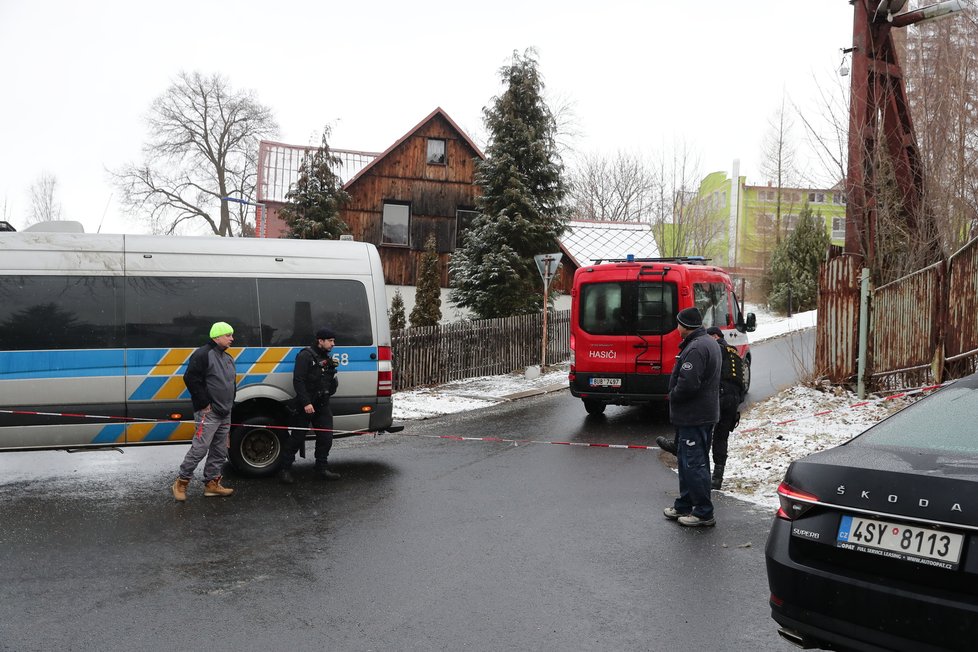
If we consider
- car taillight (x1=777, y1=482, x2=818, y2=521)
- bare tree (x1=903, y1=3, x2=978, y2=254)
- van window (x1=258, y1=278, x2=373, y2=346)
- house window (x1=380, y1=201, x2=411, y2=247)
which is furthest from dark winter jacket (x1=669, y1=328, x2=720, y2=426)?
house window (x1=380, y1=201, x2=411, y2=247)

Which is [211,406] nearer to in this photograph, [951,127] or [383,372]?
[383,372]

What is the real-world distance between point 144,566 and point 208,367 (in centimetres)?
234

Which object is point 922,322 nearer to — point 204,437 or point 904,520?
point 904,520

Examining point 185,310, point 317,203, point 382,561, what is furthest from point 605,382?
point 317,203

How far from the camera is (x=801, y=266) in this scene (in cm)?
3419

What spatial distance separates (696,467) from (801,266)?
30097 mm

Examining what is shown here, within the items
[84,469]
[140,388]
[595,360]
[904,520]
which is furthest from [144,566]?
[595,360]

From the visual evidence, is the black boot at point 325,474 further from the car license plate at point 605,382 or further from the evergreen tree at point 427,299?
the evergreen tree at point 427,299

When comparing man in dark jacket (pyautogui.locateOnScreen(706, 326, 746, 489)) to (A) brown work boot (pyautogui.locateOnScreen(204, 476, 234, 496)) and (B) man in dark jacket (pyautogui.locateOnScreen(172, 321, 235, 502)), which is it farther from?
(A) brown work boot (pyautogui.locateOnScreen(204, 476, 234, 496))

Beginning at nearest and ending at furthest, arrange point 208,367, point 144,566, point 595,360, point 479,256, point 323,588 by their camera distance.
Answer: point 323,588, point 144,566, point 208,367, point 595,360, point 479,256

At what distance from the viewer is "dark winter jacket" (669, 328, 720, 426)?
668 centimetres

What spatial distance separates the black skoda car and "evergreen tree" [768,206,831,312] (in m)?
31.2

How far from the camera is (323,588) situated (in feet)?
16.9

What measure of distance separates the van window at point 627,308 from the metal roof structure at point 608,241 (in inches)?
835
